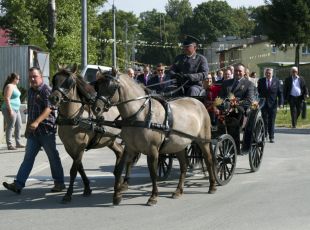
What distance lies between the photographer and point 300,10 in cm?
4691

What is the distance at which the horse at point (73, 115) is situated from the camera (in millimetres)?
8818

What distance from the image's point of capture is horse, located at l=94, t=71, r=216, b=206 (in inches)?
329

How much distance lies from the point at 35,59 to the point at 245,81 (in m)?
12.8

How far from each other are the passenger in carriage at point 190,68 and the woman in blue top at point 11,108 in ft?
18.9

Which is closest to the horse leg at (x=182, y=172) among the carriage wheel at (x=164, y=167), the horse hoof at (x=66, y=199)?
the carriage wheel at (x=164, y=167)

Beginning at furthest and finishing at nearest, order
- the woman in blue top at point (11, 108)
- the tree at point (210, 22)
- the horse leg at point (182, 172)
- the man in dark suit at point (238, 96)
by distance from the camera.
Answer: the tree at point (210, 22)
the woman in blue top at point (11, 108)
the man in dark suit at point (238, 96)
the horse leg at point (182, 172)

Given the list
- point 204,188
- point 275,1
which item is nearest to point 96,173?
point 204,188

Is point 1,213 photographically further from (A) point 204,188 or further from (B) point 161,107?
(A) point 204,188

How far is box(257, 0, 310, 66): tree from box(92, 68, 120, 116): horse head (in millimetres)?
39719

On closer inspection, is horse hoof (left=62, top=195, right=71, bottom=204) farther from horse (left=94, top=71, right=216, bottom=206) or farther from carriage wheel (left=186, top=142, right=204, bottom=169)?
carriage wheel (left=186, top=142, right=204, bottom=169)

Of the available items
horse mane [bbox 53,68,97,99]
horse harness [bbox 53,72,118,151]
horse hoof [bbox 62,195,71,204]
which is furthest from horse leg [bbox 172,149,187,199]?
horse mane [bbox 53,68,97,99]

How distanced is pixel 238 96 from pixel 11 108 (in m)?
6.33

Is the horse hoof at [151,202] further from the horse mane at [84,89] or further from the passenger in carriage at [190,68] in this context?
the passenger in carriage at [190,68]

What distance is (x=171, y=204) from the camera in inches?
342
